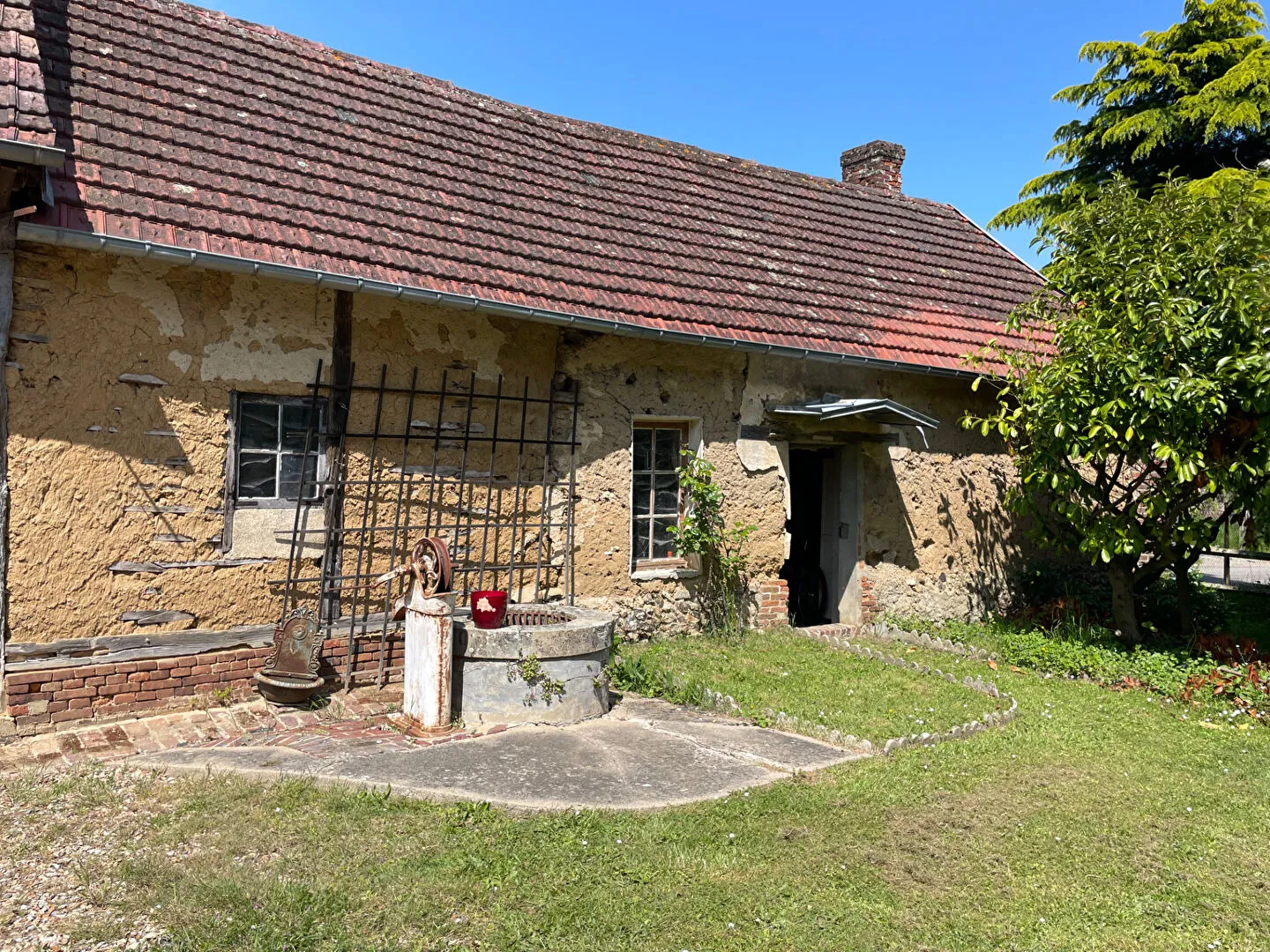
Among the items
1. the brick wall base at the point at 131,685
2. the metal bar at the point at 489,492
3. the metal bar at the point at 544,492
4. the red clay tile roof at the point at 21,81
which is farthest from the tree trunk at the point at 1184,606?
the red clay tile roof at the point at 21,81

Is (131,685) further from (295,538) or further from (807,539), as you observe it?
(807,539)

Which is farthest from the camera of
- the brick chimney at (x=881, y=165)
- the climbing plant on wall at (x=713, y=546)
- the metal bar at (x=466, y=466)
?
the brick chimney at (x=881, y=165)

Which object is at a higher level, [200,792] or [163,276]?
[163,276]

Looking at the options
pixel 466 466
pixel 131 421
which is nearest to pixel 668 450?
pixel 466 466

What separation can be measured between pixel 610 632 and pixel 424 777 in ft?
6.19

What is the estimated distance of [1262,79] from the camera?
47.4ft

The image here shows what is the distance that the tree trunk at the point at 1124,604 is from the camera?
28.7 feet

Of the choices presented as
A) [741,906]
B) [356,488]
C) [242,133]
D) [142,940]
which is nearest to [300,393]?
[356,488]

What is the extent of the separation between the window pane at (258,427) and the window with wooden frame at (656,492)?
3.13m

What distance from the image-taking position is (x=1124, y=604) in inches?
348

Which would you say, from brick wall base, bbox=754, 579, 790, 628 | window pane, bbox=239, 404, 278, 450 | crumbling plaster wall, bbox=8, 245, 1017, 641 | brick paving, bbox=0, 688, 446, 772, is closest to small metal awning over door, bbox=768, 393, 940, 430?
crumbling plaster wall, bbox=8, 245, 1017, 641

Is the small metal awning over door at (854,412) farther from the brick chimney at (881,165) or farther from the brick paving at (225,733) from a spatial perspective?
the brick chimney at (881,165)

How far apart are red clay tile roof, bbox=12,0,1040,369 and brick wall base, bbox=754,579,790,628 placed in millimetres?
2318

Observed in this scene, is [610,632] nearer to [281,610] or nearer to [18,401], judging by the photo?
[281,610]
